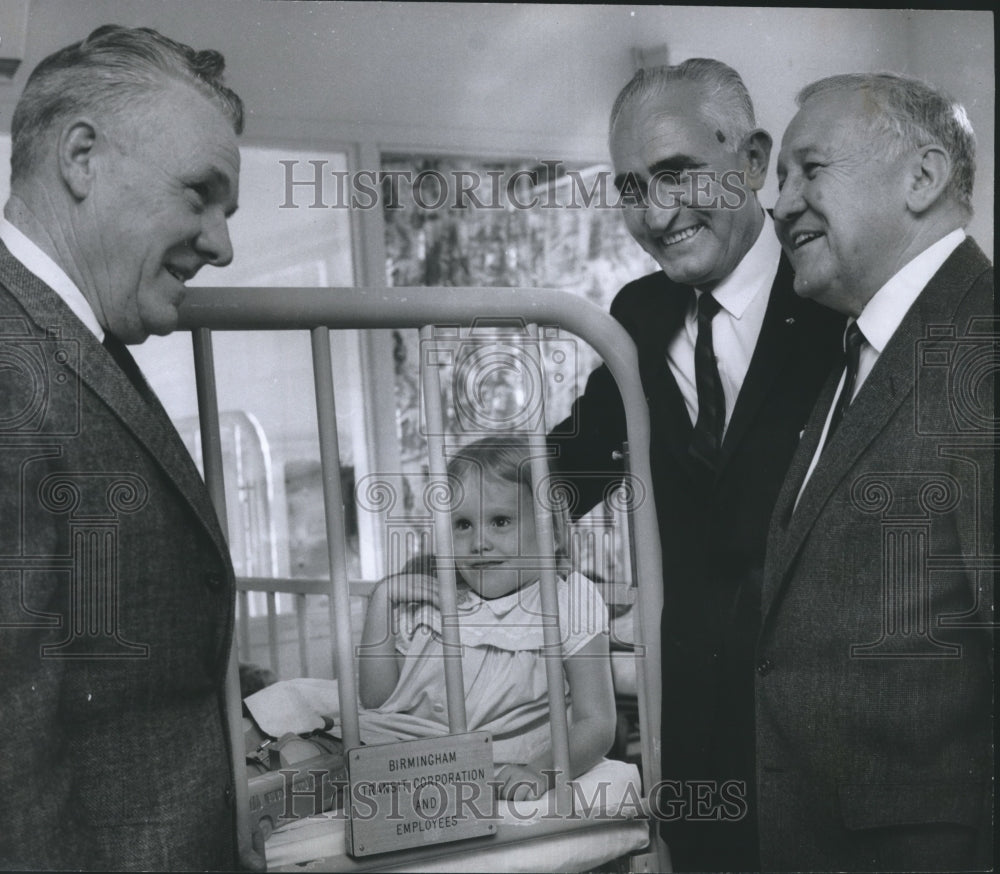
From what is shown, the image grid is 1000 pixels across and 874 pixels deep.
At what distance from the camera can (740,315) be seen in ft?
4.43

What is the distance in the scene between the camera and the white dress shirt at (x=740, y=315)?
4.40ft

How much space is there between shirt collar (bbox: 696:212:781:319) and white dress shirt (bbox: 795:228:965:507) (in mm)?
135

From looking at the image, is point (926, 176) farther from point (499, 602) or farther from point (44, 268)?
point (44, 268)

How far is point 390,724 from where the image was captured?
1249 millimetres

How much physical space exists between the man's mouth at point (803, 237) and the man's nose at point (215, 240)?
0.70 metres

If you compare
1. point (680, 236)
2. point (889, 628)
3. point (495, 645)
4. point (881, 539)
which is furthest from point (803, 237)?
point (495, 645)

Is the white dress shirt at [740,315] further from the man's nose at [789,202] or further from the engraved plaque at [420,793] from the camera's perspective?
the engraved plaque at [420,793]

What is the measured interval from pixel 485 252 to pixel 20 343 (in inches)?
23.4

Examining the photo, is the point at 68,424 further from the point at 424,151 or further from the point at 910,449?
the point at 910,449

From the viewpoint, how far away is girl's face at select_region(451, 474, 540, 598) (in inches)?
49.8

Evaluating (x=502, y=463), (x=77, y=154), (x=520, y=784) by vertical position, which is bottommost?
(x=520, y=784)

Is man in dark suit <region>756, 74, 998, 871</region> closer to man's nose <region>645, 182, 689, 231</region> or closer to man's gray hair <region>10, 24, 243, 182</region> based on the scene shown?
man's nose <region>645, 182, 689, 231</region>

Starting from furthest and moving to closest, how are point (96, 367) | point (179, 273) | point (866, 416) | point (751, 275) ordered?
1. point (751, 275)
2. point (866, 416)
3. point (179, 273)
4. point (96, 367)

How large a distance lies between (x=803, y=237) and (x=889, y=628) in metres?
0.50
